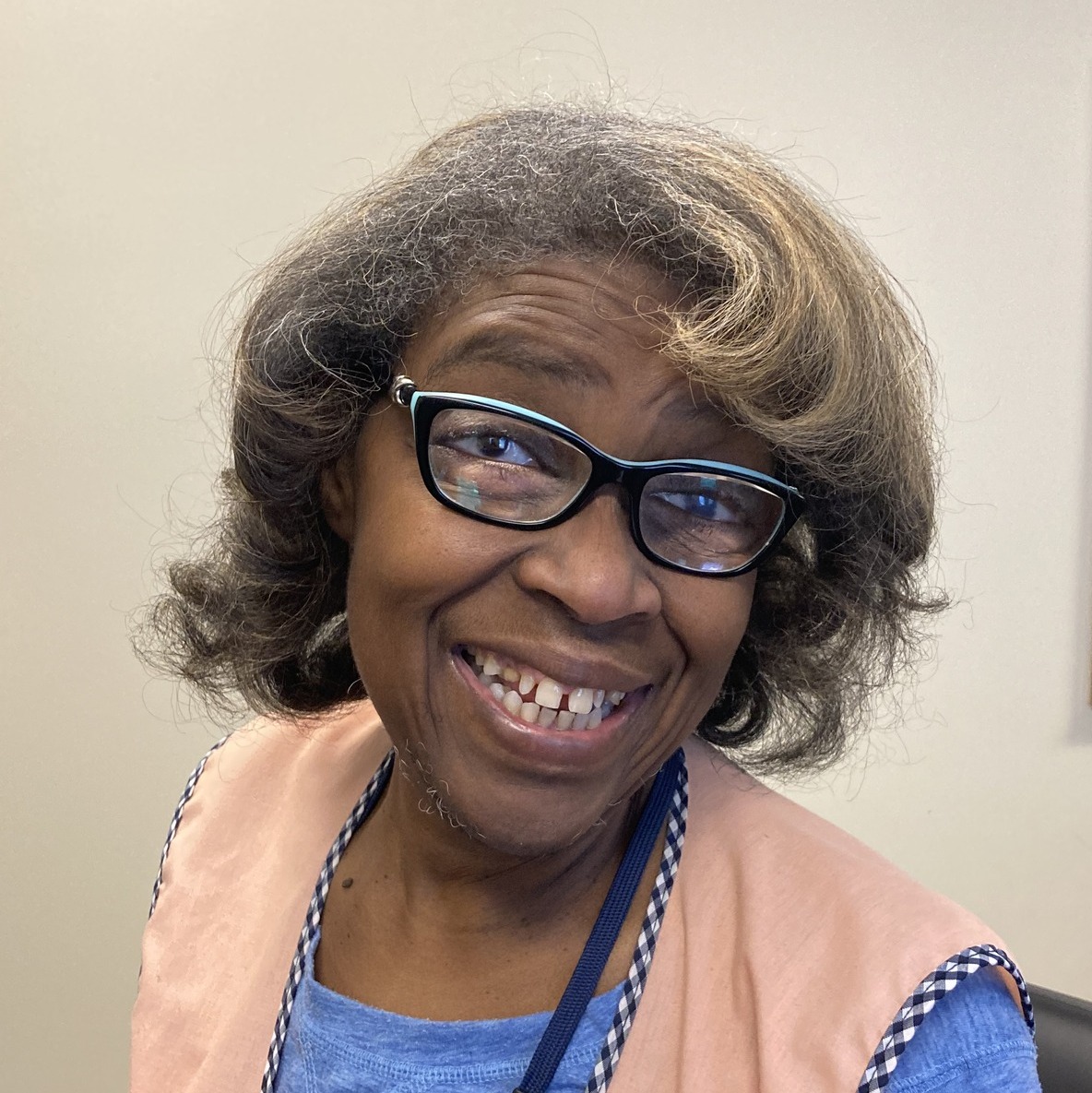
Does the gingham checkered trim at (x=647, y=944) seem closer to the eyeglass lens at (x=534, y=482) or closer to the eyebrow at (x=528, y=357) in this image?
the eyeglass lens at (x=534, y=482)

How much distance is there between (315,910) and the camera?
3.46 ft

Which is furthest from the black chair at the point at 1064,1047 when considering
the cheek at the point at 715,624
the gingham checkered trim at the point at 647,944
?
the cheek at the point at 715,624

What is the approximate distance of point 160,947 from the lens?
1.14 m

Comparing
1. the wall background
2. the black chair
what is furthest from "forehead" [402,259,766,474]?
the wall background

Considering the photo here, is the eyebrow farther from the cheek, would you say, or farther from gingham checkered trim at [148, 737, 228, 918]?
gingham checkered trim at [148, 737, 228, 918]

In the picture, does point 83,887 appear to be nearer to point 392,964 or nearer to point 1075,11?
point 392,964

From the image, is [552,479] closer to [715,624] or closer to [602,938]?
[715,624]

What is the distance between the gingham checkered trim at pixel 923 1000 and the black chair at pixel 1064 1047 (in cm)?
30

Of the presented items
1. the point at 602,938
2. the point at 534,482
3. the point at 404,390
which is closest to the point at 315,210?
the point at 404,390

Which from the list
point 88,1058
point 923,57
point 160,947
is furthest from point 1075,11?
point 88,1058

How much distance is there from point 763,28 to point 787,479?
1.27m

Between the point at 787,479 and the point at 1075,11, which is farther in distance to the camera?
the point at 1075,11

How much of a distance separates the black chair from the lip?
572 mm

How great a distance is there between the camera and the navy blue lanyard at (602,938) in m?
0.83
